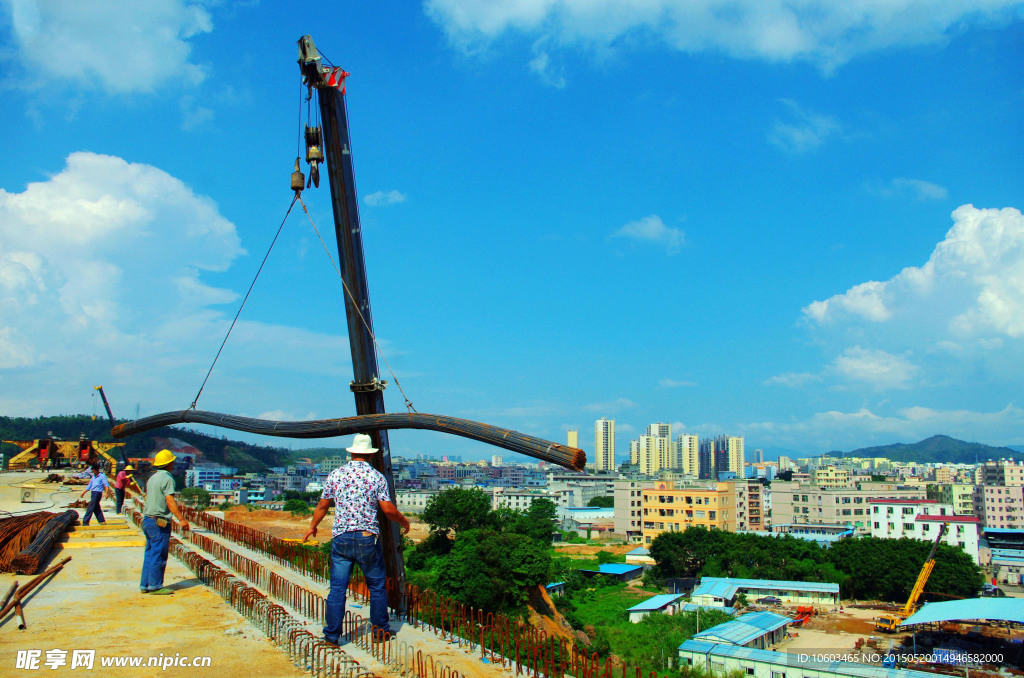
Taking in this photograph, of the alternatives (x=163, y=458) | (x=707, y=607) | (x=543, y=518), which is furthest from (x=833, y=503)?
(x=163, y=458)

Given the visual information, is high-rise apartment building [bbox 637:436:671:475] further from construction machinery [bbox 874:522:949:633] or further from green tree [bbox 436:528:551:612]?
green tree [bbox 436:528:551:612]

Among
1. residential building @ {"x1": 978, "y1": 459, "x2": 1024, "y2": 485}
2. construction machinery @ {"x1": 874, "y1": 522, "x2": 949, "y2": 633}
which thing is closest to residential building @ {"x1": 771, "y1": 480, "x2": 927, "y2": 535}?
construction machinery @ {"x1": 874, "y1": 522, "x2": 949, "y2": 633}

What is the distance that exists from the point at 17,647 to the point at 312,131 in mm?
5467

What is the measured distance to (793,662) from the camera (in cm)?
2234

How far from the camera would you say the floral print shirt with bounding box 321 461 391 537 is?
548 centimetres

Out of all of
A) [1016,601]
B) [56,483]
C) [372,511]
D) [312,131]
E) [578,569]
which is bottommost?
[578,569]

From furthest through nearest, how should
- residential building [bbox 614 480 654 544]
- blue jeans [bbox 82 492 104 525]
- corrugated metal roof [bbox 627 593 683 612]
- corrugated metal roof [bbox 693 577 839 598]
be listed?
1. residential building [bbox 614 480 654 544]
2. corrugated metal roof [bbox 693 577 839 598]
3. corrugated metal roof [bbox 627 593 683 612]
4. blue jeans [bbox 82 492 104 525]

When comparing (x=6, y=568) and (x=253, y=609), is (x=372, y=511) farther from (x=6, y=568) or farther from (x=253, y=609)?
(x=6, y=568)

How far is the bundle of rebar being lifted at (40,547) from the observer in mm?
8305

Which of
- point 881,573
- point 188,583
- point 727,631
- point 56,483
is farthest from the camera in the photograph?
point 881,573

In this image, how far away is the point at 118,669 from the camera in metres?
4.94

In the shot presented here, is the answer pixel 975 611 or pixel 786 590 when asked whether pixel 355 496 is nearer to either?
pixel 975 611

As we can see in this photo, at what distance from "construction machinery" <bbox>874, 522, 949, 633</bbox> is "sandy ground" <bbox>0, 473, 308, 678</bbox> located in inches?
1409

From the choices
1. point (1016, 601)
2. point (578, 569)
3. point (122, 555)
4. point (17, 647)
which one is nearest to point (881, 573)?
point (1016, 601)
